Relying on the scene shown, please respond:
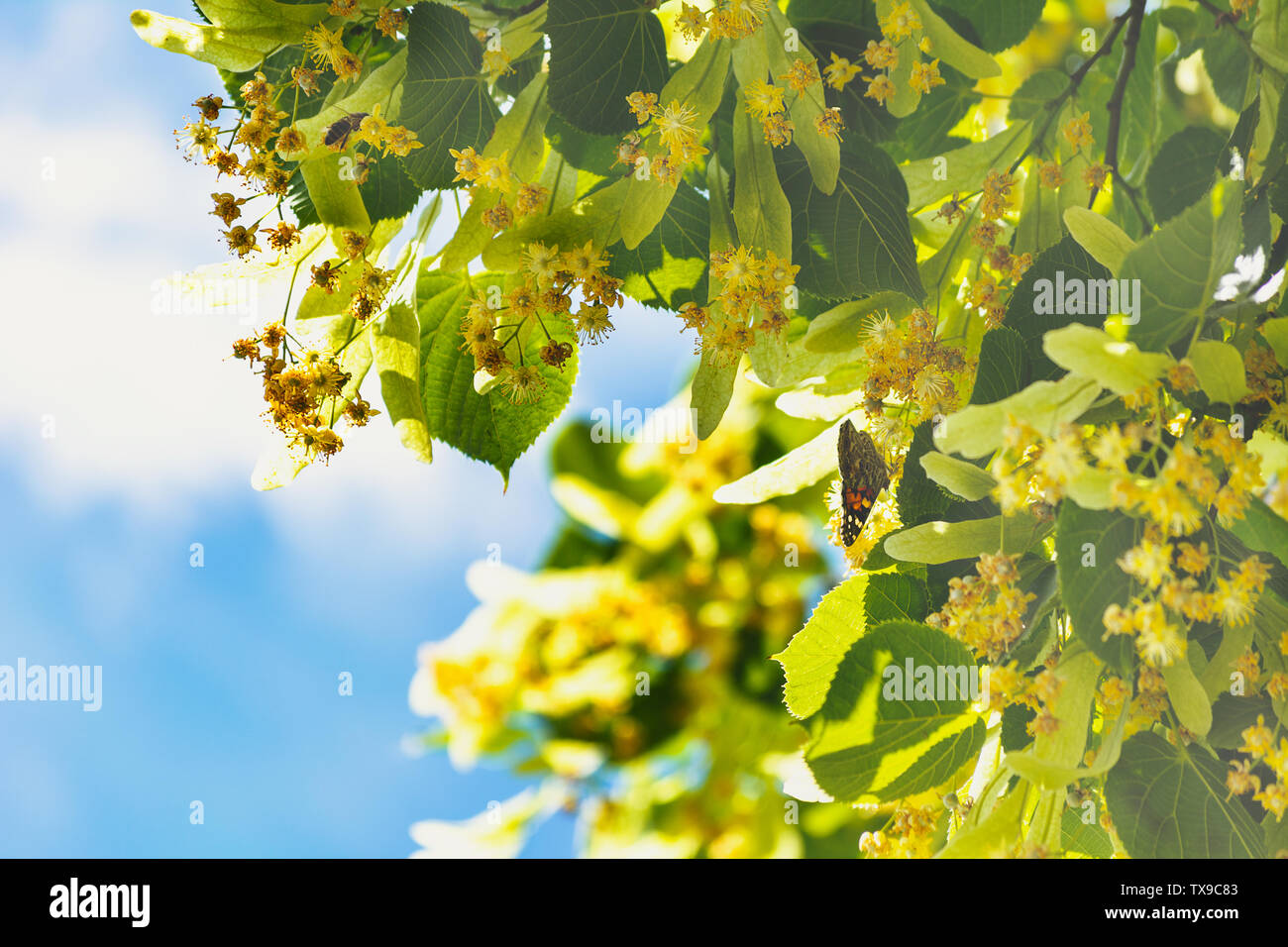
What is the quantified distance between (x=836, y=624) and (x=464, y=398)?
9.4 inches

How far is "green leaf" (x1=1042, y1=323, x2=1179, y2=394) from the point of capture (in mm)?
315

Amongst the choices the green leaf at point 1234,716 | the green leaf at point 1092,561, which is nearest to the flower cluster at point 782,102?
the green leaf at point 1092,561

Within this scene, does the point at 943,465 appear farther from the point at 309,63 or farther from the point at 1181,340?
the point at 309,63

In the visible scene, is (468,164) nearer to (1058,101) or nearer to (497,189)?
(497,189)

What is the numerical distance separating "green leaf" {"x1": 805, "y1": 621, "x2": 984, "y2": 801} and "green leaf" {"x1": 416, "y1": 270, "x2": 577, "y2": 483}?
209mm

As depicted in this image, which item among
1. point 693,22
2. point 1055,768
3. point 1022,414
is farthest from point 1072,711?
point 693,22

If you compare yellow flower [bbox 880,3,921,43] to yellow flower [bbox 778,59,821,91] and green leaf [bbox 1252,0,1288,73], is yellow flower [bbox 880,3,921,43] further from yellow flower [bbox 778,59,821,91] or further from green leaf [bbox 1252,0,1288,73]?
green leaf [bbox 1252,0,1288,73]

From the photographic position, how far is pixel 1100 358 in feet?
1.04

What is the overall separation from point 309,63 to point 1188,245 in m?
0.40

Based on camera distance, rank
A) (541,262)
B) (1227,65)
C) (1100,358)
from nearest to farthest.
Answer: (1100,358)
(541,262)
(1227,65)

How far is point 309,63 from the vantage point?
17.0 inches

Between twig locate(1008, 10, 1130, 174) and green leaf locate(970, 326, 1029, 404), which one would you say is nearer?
green leaf locate(970, 326, 1029, 404)

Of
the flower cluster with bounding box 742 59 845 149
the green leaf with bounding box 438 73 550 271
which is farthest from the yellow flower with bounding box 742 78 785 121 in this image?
the green leaf with bounding box 438 73 550 271
